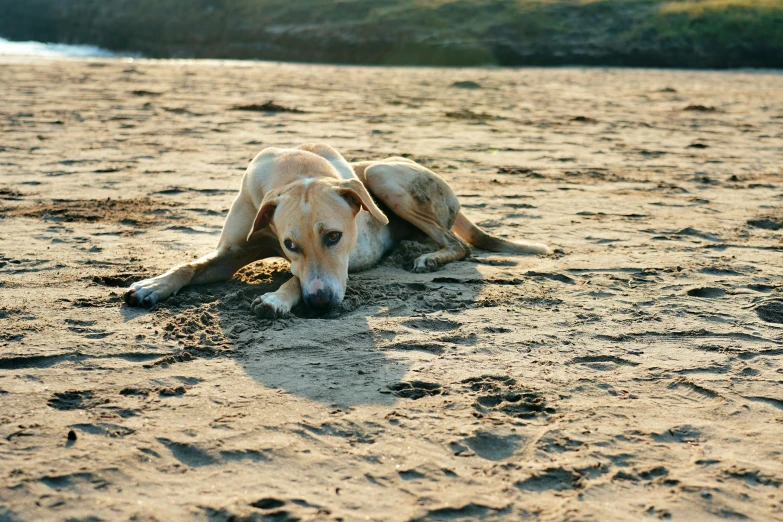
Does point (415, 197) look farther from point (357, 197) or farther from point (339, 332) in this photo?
point (339, 332)

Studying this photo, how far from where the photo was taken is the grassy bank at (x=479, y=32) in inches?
1230

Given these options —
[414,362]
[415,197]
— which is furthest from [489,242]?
[414,362]

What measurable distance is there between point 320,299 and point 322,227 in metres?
0.46

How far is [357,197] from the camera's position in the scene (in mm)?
5449

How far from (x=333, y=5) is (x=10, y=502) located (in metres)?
40.8

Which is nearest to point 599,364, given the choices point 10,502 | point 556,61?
point 10,502

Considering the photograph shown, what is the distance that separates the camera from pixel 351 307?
5.17 m

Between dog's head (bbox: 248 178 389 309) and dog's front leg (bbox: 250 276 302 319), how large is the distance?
91 mm

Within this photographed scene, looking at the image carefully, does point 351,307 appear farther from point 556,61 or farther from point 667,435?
point 556,61

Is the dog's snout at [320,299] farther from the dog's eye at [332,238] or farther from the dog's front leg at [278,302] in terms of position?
the dog's eye at [332,238]

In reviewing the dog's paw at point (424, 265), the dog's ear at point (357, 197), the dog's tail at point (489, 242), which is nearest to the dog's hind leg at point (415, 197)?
the dog's tail at point (489, 242)

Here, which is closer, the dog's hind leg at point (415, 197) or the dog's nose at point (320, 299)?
the dog's nose at point (320, 299)

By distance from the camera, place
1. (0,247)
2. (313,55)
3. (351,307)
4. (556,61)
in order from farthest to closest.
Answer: (313,55) → (556,61) → (0,247) → (351,307)

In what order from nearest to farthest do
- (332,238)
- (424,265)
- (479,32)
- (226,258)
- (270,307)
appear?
(270,307) → (332,238) → (226,258) → (424,265) → (479,32)
